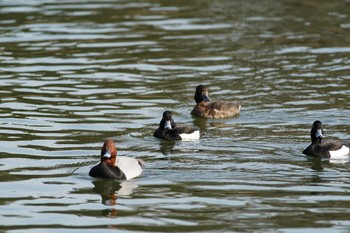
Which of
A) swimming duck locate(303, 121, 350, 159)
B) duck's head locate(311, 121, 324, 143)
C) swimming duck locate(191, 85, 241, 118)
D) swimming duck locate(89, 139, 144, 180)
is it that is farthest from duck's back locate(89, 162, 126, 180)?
swimming duck locate(191, 85, 241, 118)

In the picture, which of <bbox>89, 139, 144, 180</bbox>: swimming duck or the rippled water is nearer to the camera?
the rippled water

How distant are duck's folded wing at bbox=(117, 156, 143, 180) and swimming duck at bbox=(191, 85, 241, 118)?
179 inches

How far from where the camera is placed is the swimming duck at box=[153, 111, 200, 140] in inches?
693

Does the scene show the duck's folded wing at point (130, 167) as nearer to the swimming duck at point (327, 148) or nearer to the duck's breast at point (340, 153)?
the swimming duck at point (327, 148)

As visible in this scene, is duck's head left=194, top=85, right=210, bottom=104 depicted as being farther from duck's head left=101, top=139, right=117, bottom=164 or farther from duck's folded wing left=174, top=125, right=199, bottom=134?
duck's head left=101, top=139, right=117, bottom=164

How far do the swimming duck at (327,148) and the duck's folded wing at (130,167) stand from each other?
8.94 feet

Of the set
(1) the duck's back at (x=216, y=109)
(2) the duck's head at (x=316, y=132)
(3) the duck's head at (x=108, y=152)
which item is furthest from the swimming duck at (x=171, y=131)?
(3) the duck's head at (x=108, y=152)

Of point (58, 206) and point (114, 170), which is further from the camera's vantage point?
point (114, 170)

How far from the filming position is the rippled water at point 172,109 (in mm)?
13234

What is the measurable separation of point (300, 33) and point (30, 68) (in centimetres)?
744

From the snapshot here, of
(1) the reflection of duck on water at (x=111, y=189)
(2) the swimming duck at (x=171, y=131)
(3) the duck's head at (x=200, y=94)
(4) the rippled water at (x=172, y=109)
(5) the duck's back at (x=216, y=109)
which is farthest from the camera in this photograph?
(3) the duck's head at (x=200, y=94)

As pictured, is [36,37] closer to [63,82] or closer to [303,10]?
[63,82]

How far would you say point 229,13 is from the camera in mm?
30469

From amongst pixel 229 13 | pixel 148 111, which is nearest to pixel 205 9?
pixel 229 13
